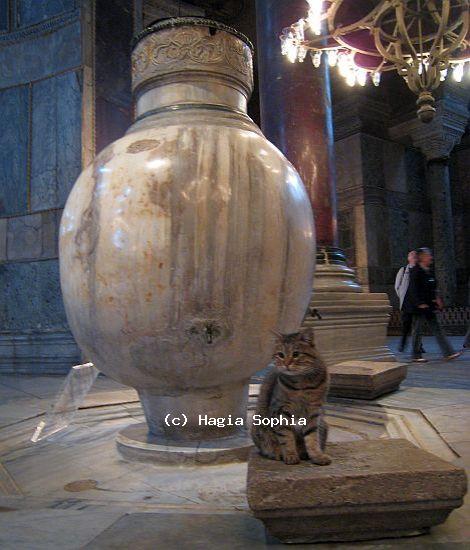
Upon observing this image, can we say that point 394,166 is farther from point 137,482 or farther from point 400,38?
point 137,482

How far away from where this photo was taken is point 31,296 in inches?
244

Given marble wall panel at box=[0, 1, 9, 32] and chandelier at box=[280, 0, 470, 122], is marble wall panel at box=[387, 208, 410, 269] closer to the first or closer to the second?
chandelier at box=[280, 0, 470, 122]

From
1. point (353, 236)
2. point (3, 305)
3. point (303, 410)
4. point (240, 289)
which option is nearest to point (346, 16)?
point (353, 236)

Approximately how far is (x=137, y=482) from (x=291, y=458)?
78 centimetres

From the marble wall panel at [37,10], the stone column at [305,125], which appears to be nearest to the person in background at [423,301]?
the stone column at [305,125]

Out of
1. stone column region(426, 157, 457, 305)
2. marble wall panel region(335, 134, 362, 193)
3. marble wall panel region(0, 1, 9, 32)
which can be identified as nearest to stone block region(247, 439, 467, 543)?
marble wall panel region(0, 1, 9, 32)

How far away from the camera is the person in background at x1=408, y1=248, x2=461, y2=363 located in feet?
Answer: 19.3

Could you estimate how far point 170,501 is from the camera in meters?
1.74

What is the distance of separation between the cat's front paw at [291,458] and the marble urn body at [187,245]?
712 millimetres

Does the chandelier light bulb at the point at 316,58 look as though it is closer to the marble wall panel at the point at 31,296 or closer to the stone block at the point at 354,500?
the marble wall panel at the point at 31,296

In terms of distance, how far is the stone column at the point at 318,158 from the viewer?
5234 mm

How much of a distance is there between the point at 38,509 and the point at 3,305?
17.1 feet

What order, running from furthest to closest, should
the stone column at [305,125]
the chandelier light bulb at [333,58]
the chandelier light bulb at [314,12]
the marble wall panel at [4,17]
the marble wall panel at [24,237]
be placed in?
the chandelier light bulb at [333,58], the marble wall panel at [4,17], the marble wall panel at [24,237], the stone column at [305,125], the chandelier light bulb at [314,12]

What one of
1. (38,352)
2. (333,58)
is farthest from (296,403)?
(333,58)
